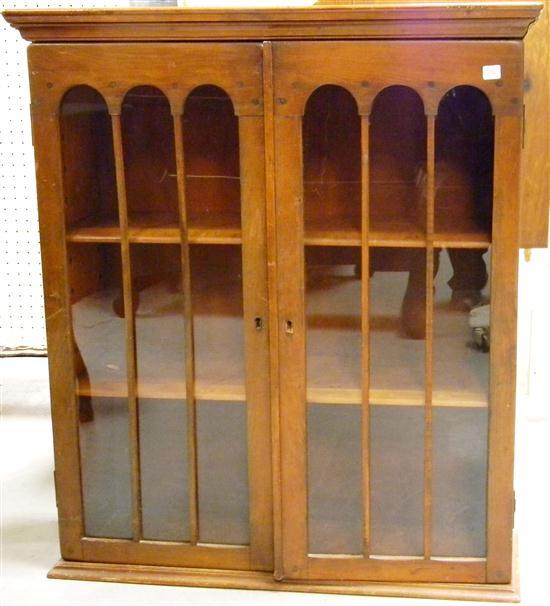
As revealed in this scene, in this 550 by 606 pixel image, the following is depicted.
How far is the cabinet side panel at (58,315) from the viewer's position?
6.46 ft

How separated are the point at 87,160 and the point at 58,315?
33 centimetres

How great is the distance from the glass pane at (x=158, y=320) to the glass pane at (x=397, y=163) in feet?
1.39

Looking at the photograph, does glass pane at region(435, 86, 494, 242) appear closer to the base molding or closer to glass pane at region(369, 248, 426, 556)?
glass pane at region(369, 248, 426, 556)

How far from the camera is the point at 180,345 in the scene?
2057 mm

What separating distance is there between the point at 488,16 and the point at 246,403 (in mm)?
892

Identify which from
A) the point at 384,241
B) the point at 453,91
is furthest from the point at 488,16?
the point at 384,241

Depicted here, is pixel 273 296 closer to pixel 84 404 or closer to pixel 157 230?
pixel 157 230

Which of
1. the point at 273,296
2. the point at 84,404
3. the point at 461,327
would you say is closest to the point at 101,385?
the point at 84,404

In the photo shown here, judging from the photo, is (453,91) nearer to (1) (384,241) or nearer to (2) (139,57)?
(1) (384,241)

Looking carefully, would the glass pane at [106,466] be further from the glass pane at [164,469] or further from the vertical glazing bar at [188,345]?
the vertical glazing bar at [188,345]

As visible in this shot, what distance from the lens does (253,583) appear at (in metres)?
2.08

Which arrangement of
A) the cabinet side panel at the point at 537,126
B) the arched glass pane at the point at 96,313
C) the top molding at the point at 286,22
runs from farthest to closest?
1. the cabinet side panel at the point at 537,126
2. the arched glass pane at the point at 96,313
3. the top molding at the point at 286,22

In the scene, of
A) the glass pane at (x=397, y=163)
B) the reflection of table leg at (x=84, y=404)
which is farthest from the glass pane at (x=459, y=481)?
the reflection of table leg at (x=84, y=404)

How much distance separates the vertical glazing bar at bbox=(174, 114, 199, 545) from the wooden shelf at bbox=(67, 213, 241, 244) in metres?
0.03
